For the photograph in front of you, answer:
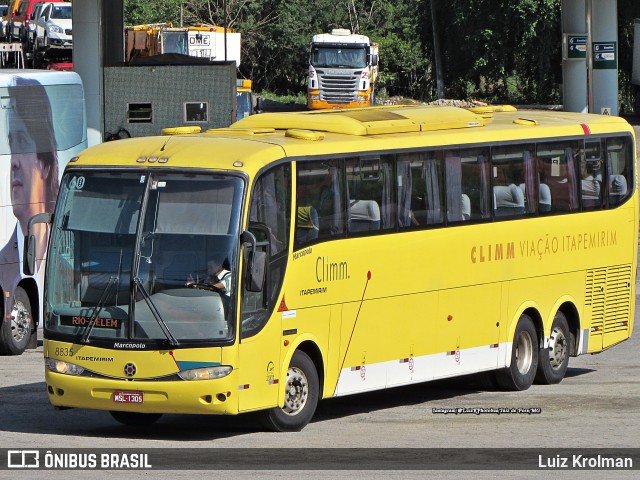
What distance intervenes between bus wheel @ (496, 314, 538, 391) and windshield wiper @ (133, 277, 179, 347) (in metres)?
5.42

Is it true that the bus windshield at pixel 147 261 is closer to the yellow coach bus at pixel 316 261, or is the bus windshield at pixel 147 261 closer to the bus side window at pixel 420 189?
the yellow coach bus at pixel 316 261

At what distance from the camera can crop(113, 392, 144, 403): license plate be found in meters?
13.0

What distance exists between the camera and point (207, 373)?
12930 mm

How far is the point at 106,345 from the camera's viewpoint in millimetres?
13148

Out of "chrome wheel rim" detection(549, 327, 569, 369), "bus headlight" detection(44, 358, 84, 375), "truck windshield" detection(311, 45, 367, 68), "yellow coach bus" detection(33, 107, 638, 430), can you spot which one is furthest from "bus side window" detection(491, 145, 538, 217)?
"truck windshield" detection(311, 45, 367, 68)

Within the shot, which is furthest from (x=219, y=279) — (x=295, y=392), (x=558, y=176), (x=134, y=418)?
(x=558, y=176)

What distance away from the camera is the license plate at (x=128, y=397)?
513 inches

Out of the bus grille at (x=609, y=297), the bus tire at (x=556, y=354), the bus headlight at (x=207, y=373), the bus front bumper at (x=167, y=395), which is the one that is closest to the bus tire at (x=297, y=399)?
the bus front bumper at (x=167, y=395)

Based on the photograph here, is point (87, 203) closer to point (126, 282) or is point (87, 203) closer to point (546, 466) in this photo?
point (126, 282)

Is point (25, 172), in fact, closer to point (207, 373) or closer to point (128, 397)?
point (128, 397)

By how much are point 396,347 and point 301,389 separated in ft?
5.54

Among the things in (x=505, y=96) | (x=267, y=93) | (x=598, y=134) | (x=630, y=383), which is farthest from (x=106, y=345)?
(x=267, y=93)

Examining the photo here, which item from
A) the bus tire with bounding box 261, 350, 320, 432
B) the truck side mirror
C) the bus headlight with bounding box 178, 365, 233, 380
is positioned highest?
the truck side mirror

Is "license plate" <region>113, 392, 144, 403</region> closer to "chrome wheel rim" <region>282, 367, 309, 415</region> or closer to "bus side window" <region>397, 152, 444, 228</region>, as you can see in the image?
"chrome wheel rim" <region>282, 367, 309, 415</region>
